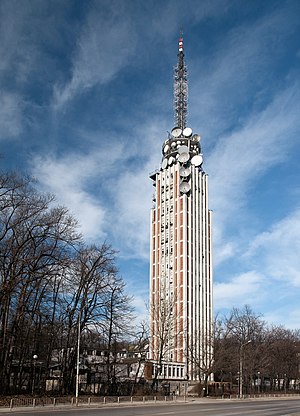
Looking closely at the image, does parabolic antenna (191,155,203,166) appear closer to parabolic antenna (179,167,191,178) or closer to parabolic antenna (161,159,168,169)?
parabolic antenna (179,167,191,178)

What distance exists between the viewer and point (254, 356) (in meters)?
81.2

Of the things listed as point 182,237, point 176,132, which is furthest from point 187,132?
point 182,237

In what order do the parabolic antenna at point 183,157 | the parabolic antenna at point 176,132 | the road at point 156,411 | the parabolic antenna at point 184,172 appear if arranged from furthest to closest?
1. the parabolic antenna at point 176,132
2. the parabolic antenna at point 183,157
3. the parabolic antenna at point 184,172
4. the road at point 156,411

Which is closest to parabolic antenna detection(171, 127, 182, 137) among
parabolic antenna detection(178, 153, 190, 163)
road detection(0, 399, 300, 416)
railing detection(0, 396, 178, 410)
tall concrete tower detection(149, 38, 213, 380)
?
tall concrete tower detection(149, 38, 213, 380)

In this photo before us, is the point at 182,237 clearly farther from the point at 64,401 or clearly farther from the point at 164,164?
the point at 64,401

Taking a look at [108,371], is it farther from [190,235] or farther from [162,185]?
[162,185]

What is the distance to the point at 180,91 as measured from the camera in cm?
12062

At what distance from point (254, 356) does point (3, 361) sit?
5453 centimetres

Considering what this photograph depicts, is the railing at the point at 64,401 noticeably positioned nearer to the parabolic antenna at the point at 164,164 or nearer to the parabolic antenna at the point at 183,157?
the parabolic antenna at the point at 183,157

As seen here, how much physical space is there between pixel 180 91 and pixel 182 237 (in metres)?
41.1

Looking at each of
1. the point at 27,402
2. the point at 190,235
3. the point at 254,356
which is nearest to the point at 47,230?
the point at 27,402

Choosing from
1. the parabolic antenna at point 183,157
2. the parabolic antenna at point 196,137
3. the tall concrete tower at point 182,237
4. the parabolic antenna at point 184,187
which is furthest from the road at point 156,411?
the parabolic antenna at point 196,137

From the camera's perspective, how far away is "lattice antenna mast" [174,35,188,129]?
120m

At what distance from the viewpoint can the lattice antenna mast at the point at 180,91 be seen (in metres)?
120
